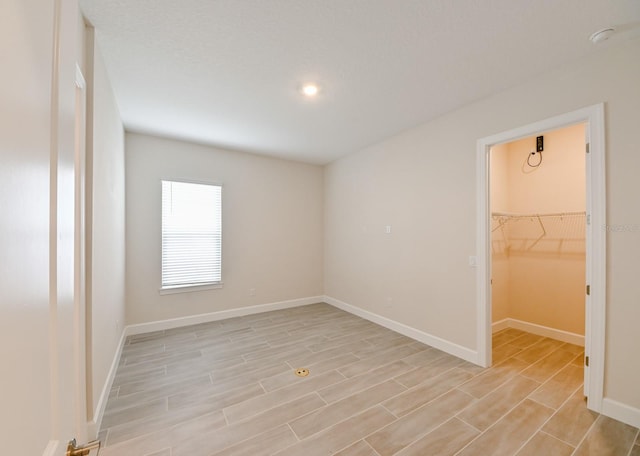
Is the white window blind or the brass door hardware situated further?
the white window blind

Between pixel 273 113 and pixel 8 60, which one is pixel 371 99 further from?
pixel 8 60

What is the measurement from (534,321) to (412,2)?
4.15 metres

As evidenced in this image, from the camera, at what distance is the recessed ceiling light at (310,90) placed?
8.16 feet

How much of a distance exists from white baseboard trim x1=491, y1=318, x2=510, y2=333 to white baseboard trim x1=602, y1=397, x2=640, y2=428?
67.0 inches

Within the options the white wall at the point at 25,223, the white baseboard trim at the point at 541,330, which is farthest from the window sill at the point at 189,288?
the white baseboard trim at the point at 541,330

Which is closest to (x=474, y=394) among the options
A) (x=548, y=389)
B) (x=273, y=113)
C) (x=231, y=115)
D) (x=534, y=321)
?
(x=548, y=389)

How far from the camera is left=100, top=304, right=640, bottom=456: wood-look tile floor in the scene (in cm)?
174

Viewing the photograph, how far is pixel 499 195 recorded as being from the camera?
3.79 m

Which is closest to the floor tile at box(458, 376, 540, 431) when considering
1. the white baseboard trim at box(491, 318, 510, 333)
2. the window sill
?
the white baseboard trim at box(491, 318, 510, 333)

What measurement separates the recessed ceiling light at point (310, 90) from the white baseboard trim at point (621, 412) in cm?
350

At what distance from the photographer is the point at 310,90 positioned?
257 cm

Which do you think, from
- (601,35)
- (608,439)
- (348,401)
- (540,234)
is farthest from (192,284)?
(540,234)

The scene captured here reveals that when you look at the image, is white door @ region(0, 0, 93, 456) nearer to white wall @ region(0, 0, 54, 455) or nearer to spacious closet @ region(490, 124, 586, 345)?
white wall @ region(0, 0, 54, 455)

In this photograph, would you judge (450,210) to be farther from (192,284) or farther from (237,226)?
(192,284)
